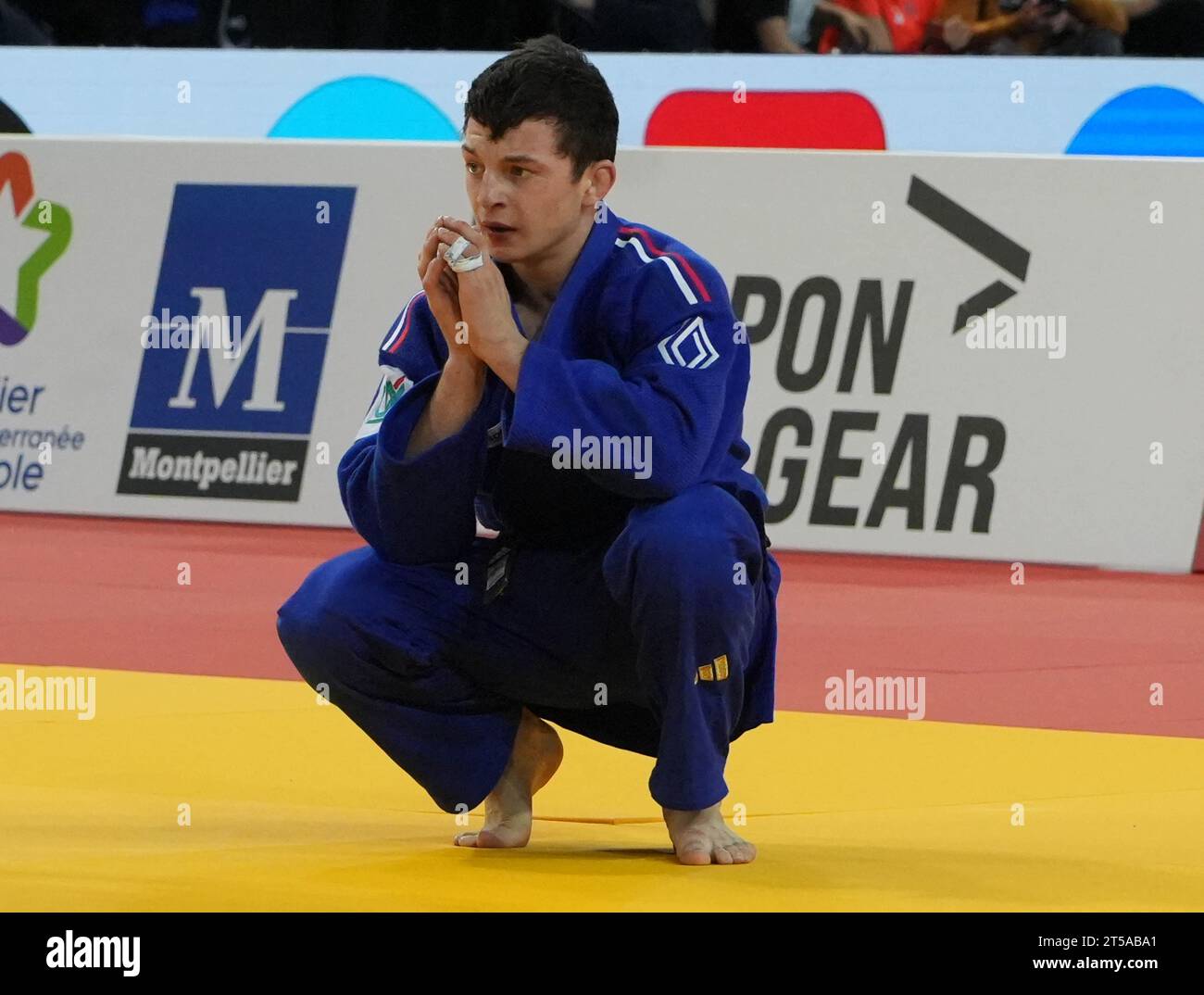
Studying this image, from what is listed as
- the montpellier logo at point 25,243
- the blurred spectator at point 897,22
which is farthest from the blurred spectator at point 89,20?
the blurred spectator at point 897,22

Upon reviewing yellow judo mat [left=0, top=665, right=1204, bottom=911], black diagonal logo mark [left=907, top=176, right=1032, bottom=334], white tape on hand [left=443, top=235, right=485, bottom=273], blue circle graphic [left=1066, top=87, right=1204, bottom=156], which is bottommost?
yellow judo mat [left=0, top=665, right=1204, bottom=911]

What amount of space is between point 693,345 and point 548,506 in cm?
38

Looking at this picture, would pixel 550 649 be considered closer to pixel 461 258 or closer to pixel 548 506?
pixel 548 506

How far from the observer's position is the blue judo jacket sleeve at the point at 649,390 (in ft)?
9.86

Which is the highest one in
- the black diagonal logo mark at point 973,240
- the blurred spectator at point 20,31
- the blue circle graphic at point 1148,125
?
the blurred spectator at point 20,31

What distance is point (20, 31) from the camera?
11.9 meters

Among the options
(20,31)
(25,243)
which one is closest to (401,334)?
(25,243)

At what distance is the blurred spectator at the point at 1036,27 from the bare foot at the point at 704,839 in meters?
7.59

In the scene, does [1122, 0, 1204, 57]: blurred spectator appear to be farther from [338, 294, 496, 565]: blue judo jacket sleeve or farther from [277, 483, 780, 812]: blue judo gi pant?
[338, 294, 496, 565]: blue judo jacket sleeve

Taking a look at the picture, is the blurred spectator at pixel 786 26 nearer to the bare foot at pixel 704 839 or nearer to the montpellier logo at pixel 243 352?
the montpellier logo at pixel 243 352

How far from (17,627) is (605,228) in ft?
10.7

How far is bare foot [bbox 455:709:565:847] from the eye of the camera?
333cm

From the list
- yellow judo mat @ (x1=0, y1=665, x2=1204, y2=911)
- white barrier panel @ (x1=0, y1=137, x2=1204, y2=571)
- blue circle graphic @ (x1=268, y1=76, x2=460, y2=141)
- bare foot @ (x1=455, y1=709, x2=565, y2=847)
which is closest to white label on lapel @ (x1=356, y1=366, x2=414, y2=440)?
bare foot @ (x1=455, y1=709, x2=565, y2=847)

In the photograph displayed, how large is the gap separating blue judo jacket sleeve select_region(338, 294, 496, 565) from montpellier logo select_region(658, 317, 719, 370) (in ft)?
1.02
